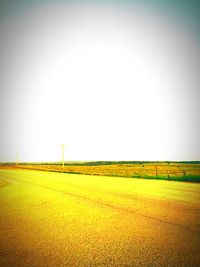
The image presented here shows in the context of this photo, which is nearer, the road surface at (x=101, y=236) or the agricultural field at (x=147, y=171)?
the road surface at (x=101, y=236)

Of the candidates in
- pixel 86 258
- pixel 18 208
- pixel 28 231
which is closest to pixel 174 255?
pixel 86 258

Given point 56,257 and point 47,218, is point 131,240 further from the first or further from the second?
point 47,218

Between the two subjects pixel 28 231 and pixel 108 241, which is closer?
pixel 108 241

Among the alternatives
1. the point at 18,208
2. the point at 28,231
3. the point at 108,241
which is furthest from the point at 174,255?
the point at 18,208

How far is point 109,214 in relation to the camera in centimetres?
605

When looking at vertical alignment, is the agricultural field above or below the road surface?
below

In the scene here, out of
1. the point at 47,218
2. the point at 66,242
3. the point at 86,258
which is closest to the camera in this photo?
the point at 86,258

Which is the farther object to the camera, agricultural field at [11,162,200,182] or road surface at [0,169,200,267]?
agricultural field at [11,162,200,182]

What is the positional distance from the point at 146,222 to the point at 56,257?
9.55 ft

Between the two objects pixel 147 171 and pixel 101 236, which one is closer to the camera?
pixel 101 236

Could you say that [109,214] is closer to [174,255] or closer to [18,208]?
[174,255]

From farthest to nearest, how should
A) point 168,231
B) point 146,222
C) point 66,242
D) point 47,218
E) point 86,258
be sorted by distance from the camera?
point 47,218
point 146,222
point 168,231
point 66,242
point 86,258

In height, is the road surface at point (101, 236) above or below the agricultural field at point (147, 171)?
above

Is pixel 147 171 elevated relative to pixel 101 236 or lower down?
lower down
